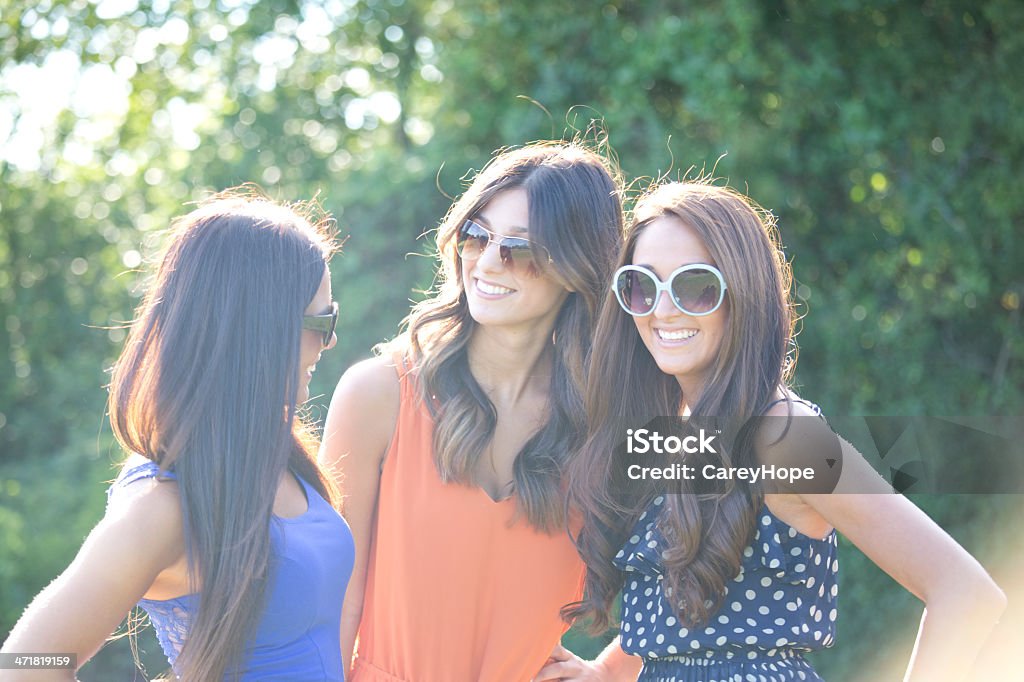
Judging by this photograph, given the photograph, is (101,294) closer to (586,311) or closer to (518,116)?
(518,116)

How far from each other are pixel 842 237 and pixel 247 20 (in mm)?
4263

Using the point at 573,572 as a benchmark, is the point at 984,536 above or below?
below

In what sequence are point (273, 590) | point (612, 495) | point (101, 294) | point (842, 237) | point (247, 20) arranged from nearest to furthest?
point (273, 590) → point (612, 495) → point (842, 237) → point (247, 20) → point (101, 294)

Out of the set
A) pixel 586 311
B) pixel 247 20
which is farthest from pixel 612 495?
pixel 247 20

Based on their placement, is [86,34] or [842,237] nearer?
[842,237]

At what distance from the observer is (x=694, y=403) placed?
2.54 meters

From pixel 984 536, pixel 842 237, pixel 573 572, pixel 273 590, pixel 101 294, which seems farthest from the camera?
pixel 101 294

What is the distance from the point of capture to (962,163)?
5508 mm

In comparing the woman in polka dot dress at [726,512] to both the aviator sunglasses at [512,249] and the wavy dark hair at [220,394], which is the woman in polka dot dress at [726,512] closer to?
the aviator sunglasses at [512,249]

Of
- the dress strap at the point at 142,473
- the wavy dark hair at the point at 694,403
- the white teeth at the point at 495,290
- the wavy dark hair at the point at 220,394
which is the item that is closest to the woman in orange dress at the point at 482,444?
the white teeth at the point at 495,290

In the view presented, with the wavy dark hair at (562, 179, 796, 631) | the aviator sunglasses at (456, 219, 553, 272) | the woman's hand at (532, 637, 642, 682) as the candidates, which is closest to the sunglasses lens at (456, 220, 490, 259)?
the aviator sunglasses at (456, 219, 553, 272)

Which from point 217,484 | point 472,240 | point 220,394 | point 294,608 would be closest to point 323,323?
point 220,394

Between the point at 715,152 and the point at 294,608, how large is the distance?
4124 millimetres

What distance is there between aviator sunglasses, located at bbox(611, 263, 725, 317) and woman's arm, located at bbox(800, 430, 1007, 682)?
1.50ft
